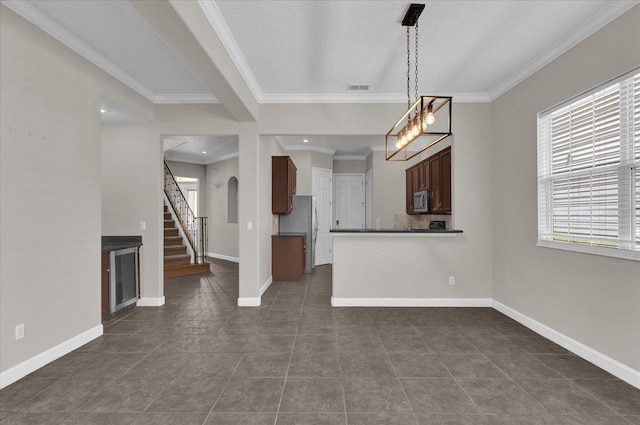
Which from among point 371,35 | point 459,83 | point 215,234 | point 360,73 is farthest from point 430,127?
point 215,234

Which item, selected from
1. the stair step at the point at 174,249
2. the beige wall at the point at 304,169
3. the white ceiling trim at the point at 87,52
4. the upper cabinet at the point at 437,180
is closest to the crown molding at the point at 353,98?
the upper cabinet at the point at 437,180

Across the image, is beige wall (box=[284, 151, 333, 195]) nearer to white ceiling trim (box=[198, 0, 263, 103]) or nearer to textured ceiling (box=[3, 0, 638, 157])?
textured ceiling (box=[3, 0, 638, 157])

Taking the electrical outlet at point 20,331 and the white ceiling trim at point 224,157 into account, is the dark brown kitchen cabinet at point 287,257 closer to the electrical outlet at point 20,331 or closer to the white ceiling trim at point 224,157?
the white ceiling trim at point 224,157

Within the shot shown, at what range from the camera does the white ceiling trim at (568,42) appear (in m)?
2.46

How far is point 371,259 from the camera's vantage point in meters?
4.41

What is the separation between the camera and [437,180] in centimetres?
496

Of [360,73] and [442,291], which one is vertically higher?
[360,73]

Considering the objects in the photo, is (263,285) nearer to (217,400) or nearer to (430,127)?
(217,400)

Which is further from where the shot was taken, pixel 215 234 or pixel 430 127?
pixel 215 234

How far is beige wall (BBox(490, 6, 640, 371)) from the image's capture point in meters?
2.44

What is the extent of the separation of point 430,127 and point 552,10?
2004 mm

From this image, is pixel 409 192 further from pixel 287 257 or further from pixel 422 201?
pixel 287 257

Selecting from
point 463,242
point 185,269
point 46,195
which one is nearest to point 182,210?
point 185,269

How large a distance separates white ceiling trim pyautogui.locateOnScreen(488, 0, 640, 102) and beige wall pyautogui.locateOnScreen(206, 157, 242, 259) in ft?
21.4
